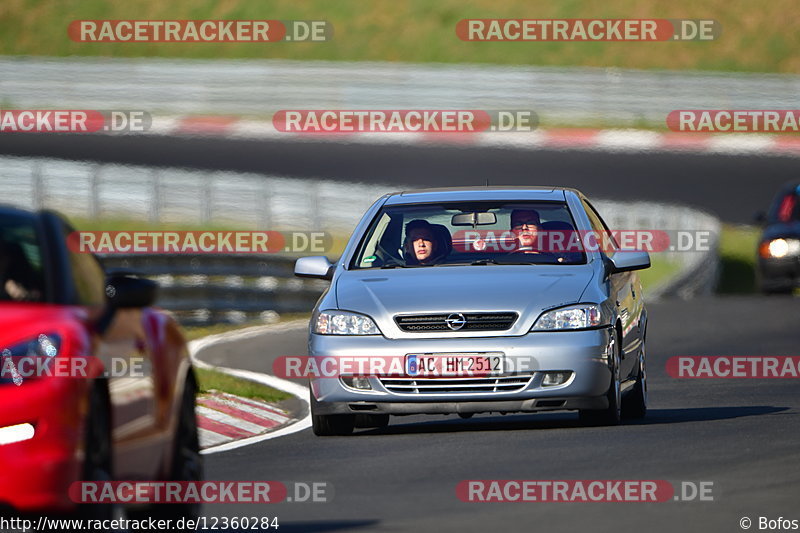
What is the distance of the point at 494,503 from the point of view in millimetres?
9180

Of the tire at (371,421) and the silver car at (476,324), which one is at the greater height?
the silver car at (476,324)

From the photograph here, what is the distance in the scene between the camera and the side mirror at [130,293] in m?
7.62

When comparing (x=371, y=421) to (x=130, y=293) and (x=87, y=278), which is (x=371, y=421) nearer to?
(x=87, y=278)

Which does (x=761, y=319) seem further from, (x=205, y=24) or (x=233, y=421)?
(x=205, y=24)

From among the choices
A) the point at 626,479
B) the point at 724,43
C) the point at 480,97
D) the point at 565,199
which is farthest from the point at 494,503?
the point at 724,43

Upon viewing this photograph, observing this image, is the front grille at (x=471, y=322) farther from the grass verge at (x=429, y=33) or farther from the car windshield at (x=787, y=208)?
the grass verge at (x=429, y=33)

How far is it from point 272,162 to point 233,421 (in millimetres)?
30025

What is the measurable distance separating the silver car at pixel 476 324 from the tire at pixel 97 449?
4806 mm

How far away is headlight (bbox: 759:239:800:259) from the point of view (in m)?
25.5

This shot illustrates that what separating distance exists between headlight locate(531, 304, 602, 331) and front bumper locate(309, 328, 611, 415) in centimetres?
4

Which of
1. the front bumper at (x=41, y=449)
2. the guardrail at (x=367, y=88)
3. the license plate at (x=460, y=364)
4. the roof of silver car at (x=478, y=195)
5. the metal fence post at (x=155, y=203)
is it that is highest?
the guardrail at (x=367, y=88)

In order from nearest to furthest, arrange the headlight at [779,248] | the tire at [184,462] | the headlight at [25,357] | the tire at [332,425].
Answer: the headlight at [25,357] → the tire at [184,462] → the tire at [332,425] → the headlight at [779,248]

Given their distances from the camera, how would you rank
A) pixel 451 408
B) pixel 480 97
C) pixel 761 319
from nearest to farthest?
pixel 451 408
pixel 761 319
pixel 480 97

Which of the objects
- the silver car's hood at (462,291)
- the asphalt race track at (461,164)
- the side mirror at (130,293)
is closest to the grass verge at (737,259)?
the asphalt race track at (461,164)
